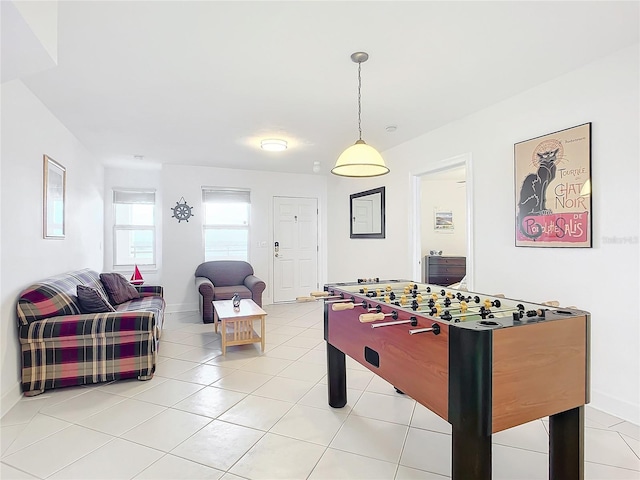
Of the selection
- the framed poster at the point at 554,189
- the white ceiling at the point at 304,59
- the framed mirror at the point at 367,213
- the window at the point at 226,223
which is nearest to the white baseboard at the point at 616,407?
the framed poster at the point at 554,189

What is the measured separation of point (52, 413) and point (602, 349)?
3.84 meters

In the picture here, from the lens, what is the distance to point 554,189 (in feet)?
8.75

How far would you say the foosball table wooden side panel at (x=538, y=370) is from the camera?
1301 millimetres

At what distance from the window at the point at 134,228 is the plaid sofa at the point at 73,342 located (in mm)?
3245

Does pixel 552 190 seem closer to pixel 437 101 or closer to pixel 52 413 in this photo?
pixel 437 101

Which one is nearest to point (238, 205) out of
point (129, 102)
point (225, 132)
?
point (225, 132)

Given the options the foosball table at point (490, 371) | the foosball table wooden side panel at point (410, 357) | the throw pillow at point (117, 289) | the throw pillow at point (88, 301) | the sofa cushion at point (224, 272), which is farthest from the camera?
the sofa cushion at point (224, 272)

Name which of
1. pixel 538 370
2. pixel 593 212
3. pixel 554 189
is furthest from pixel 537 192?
pixel 538 370

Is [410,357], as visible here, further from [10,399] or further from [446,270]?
[446,270]

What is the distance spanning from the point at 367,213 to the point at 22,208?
4.10 metres

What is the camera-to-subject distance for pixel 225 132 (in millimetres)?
3992

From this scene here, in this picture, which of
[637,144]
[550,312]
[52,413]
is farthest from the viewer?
[52,413]

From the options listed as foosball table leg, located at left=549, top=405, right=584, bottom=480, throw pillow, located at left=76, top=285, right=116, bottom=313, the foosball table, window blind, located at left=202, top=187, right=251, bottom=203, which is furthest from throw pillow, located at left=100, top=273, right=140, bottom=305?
foosball table leg, located at left=549, top=405, right=584, bottom=480

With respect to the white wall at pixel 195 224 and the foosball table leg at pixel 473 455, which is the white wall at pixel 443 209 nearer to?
the white wall at pixel 195 224
